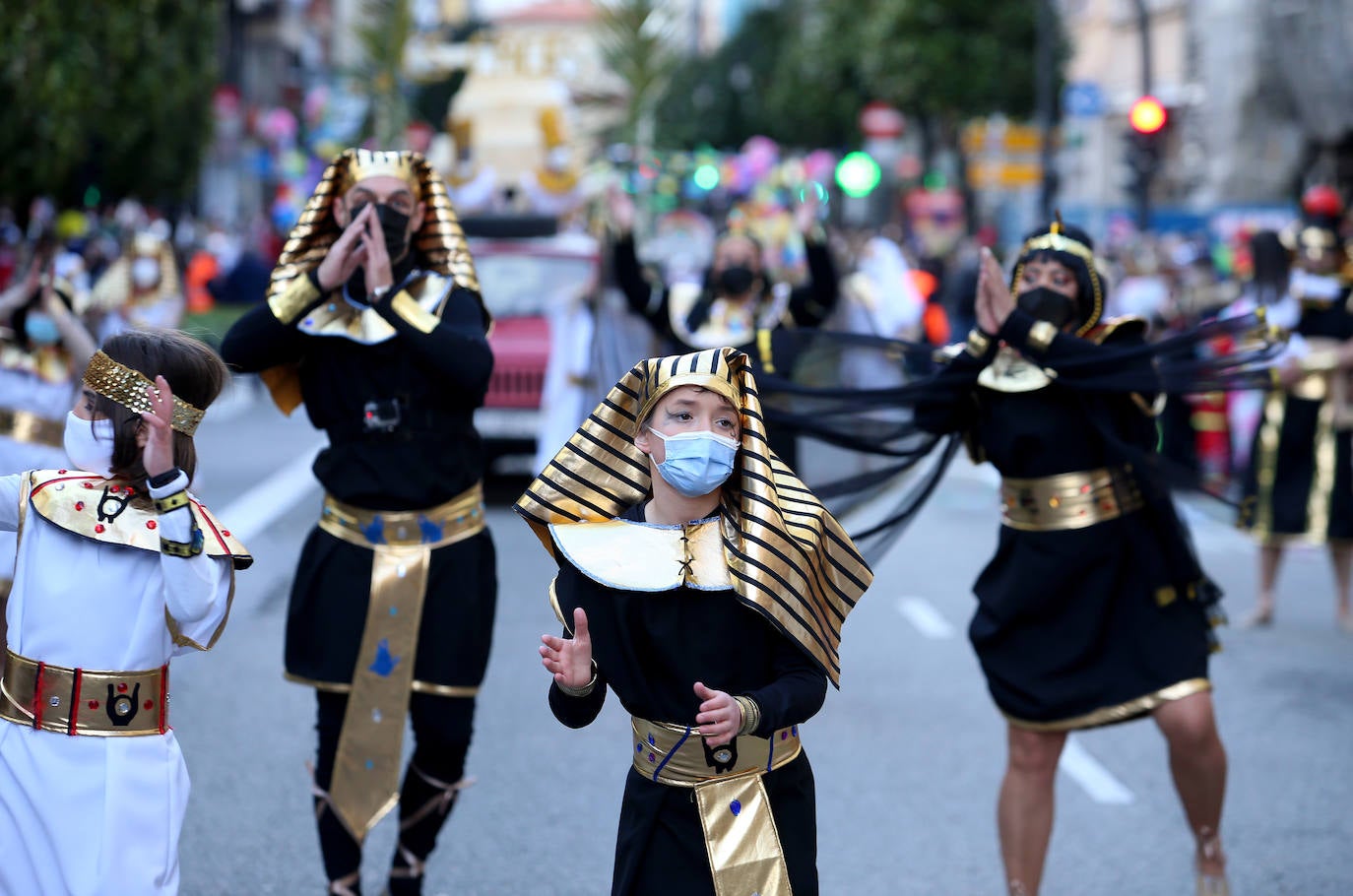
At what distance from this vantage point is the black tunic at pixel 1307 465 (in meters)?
9.73

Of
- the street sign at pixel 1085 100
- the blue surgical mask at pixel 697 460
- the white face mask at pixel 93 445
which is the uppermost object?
the street sign at pixel 1085 100

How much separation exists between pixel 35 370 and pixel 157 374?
169 inches

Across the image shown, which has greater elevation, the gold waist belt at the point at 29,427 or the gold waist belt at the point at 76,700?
the gold waist belt at the point at 76,700

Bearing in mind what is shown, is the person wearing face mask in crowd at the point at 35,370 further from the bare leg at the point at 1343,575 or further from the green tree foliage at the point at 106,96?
the green tree foliage at the point at 106,96

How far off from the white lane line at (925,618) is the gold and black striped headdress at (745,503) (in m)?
5.98

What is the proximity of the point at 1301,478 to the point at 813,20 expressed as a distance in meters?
54.1

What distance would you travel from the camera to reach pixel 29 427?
7.48m

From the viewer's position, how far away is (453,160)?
90.4ft

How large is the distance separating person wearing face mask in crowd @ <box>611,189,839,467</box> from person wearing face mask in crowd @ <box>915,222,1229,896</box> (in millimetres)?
3409

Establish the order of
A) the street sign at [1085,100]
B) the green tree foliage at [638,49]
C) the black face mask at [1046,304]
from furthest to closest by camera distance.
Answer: the green tree foliage at [638,49] < the street sign at [1085,100] < the black face mask at [1046,304]

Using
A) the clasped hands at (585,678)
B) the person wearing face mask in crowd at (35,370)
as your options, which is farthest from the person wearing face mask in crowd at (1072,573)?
the person wearing face mask in crowd at (35,370)

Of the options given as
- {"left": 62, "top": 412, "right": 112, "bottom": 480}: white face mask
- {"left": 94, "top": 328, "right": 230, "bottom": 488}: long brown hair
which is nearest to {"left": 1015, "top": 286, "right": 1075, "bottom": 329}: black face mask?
{"left": 94, "top": 328, "right": 230, "bottom": 488}: long brown hair

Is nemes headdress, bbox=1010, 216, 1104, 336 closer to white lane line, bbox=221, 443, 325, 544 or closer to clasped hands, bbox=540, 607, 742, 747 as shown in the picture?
clasped hands, bbox=540, 607, 742, 747

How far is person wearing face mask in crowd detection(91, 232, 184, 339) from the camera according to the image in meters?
11.6
